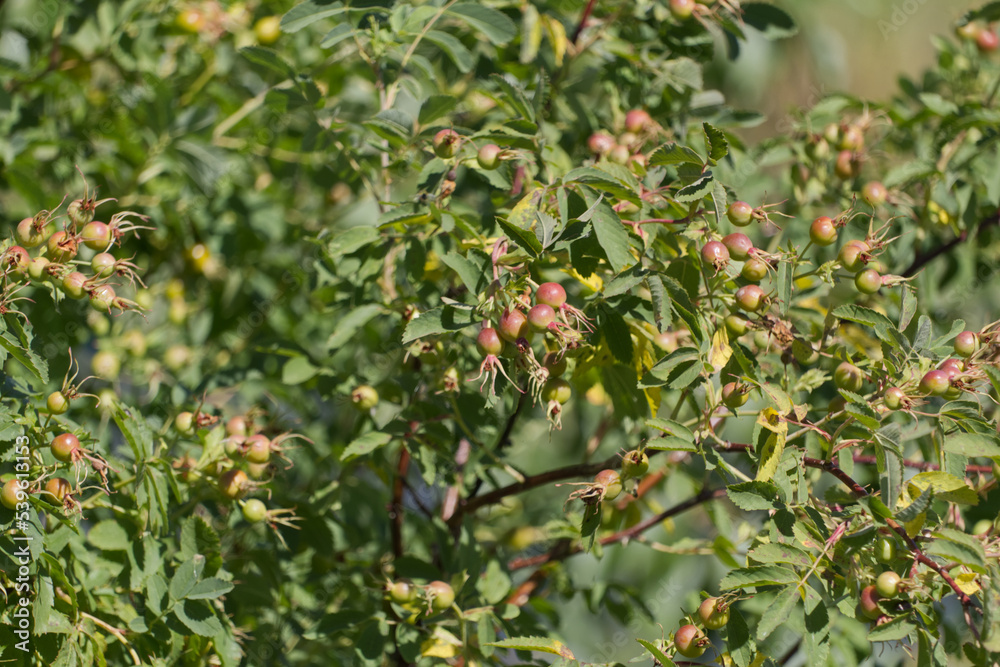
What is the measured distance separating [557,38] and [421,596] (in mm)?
865

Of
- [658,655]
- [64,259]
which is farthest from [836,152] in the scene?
[64,259]

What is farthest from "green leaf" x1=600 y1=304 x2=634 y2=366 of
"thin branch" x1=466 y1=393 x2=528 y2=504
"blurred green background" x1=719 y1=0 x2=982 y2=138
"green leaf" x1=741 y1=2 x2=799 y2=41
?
"blurred green background" x1=719 y1=0 x2=982 y2=138

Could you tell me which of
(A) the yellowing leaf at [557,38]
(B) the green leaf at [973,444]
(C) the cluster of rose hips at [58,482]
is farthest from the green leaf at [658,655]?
(A) the yellowing leaf at [557,38]

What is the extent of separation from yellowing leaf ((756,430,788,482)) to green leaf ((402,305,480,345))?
33cm

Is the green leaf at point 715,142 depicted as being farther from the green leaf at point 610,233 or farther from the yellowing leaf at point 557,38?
the yellowing leaf at point 557,38

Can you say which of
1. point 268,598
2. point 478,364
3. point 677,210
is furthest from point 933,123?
point 268,598

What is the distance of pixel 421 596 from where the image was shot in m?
1.04

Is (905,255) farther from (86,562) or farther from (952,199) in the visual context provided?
(86,562)

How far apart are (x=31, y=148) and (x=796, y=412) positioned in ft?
4.25

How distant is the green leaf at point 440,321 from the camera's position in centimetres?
87

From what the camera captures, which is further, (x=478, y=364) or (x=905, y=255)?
(x=905, y=255)

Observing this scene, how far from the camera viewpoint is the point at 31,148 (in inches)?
54.7

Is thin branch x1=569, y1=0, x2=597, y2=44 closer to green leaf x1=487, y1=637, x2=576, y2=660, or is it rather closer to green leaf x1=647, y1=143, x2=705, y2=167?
green leaf x1=647, y1=143, x2=705, y2=167

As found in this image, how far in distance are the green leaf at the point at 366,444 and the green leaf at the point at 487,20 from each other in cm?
56
